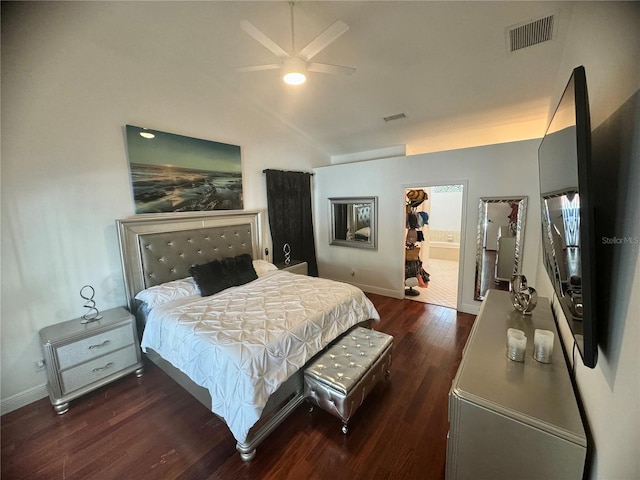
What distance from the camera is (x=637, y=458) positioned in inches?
23.3

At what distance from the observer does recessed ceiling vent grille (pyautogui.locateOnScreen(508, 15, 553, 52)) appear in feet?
6.21

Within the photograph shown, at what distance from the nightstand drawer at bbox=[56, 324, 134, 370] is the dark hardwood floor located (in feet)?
1.25

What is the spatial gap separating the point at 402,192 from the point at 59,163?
3922 millimetres

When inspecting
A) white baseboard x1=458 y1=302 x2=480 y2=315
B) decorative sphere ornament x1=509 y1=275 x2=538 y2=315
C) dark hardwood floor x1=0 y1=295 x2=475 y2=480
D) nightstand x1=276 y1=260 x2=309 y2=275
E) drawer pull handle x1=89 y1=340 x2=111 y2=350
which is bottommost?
dark hardwood floor x1=0 y1=295 x2=475 y2=480

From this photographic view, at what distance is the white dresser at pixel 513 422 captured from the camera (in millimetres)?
958

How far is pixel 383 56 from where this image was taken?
2.42m

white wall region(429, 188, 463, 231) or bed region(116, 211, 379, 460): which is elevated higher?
white wall region(429, 188, 463, 231)

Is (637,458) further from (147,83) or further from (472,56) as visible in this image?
(147,83)

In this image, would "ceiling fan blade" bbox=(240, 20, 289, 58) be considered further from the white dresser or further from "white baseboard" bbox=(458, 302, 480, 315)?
"white baseboard" bbox=(458, 302, 480, 315)

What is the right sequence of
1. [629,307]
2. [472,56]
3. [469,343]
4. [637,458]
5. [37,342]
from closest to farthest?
1. [637,458]
2. [629,307]
3. [469,343]
4. [37,342]
5. [472,56]

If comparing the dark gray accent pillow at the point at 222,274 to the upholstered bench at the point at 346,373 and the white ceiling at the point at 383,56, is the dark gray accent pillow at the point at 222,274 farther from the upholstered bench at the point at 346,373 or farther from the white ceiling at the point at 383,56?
the white ceiling at the point at 383,56

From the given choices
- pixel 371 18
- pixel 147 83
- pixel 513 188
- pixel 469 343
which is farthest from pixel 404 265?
pixel 147 83

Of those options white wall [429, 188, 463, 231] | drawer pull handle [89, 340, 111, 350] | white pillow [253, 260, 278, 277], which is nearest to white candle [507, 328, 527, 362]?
white pillow [253, 260, 278, 277]

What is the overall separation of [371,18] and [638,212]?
2.23 meters
